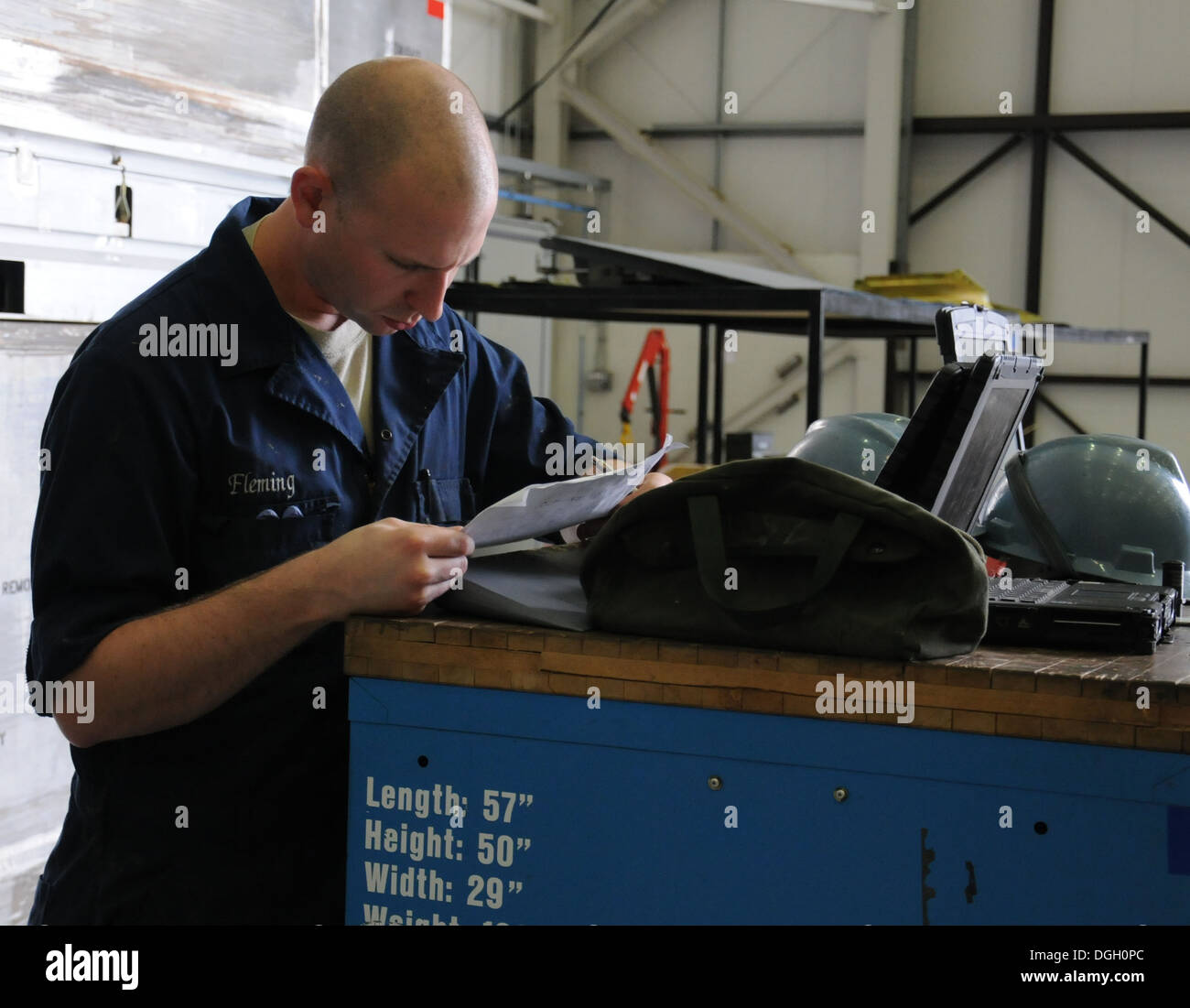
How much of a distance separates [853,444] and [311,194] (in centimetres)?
147

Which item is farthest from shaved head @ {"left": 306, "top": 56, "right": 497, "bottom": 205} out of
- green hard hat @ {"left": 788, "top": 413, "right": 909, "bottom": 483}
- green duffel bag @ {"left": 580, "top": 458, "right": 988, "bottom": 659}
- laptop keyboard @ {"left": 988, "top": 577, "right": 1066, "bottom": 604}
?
green hard hat @ {"left": 788, "top": 413, "right": 909, "bottom": 483}

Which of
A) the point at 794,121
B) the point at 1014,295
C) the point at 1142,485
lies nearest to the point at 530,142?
the point at 794,121

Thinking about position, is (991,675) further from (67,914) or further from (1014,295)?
(1014,295)

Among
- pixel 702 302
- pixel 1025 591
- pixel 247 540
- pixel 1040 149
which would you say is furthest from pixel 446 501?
pixel 1040 149

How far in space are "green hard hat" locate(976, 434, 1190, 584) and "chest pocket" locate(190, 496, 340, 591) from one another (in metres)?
1.33

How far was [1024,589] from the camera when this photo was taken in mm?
1626

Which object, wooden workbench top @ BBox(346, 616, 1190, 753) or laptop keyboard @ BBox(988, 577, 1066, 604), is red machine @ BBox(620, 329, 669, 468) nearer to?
laptop keyboard @ BBox(988, 577, 1066, 604)

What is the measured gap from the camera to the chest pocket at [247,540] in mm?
1636

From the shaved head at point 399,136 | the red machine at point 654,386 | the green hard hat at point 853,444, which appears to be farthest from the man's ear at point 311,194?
the red machine at point 654,386

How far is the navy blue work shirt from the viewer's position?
1.50 metres

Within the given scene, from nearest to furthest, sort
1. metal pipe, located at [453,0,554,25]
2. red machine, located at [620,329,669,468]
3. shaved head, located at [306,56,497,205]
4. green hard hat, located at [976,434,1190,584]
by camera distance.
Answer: shaved head, located at [306,56,497,205] → green hard hat, located at [976,434,1190,584] → red machine, located at [620,329,669,468] → metal pipe, located at [453,0,554,25]

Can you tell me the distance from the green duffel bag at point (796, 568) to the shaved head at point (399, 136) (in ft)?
1.68

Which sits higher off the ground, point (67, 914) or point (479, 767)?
point (479, 767)
